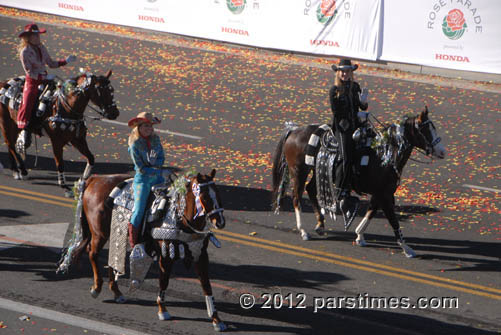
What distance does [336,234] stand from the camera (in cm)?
1353

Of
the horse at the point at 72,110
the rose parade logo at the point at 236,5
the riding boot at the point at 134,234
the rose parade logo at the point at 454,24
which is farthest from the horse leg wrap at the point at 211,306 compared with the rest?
the rose parade logo at the point at 236,5

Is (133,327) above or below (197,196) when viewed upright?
below

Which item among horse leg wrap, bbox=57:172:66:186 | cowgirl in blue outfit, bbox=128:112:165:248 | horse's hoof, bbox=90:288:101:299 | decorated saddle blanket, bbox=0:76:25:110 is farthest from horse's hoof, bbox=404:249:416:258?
decorated saddle blanket, bbox=0:76:25:110

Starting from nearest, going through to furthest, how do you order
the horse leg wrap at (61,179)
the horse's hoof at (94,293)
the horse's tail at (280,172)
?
1. the horse's hoof at (94,293)
2. the horse's tail at (280,172)
3. the horse leg wrap at (61,179)

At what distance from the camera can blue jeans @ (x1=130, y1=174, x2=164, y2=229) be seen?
10062 millimetres

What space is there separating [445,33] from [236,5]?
737 centimetres

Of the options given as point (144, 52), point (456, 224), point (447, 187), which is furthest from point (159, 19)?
point (456, 224)

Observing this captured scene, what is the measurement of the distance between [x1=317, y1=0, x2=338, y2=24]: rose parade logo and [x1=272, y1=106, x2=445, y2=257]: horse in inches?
482

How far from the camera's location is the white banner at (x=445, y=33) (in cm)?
2297

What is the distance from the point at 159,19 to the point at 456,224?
17092mm

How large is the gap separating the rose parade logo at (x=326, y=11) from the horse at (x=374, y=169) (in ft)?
40.1

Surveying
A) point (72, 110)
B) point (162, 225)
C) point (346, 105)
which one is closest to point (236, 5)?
point (72, 110)

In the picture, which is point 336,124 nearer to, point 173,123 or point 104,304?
point 104,304

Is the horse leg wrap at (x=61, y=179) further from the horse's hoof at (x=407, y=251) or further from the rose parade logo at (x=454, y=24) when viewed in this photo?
the rose parade logo at (x=454, y=24)
